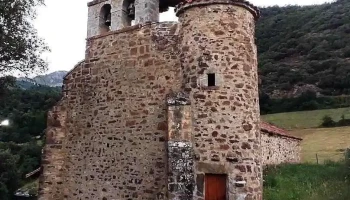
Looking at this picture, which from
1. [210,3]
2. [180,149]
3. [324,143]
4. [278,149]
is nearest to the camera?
[180,149]

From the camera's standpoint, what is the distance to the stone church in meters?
9.30

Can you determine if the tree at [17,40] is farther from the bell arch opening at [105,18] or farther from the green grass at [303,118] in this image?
the green grass at [303,118]

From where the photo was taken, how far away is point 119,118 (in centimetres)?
1089

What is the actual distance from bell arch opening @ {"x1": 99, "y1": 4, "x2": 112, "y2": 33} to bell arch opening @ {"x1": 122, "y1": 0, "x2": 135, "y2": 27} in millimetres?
569

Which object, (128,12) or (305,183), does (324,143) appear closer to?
(305,183)

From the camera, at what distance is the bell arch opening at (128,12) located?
38.0 feet

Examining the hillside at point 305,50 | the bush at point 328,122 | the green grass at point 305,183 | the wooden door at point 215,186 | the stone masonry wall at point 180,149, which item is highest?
the hillside at point 305,50

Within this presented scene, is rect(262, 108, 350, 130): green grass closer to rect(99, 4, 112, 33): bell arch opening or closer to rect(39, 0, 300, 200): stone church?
rect(99, 4, 112, 33): bell arch opening

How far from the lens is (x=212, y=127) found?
9.38 m

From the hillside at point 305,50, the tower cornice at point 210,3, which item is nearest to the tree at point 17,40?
the tower cornice at point 210,3

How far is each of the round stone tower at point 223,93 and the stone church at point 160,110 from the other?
2cm

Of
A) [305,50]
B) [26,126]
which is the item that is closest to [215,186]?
[26,126]

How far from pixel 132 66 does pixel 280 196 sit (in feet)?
24.1

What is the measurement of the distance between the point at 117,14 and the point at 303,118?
32769 mm
